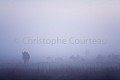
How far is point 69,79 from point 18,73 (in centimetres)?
116

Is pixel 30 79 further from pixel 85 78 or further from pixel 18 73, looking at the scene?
pixel 85 78

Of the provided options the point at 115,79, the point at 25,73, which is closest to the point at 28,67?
the point at 25,73

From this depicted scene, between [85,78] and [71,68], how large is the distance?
15.3 inches

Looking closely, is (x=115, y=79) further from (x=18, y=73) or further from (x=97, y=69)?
(x=18, y=73)

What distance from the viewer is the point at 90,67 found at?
26.2 feet

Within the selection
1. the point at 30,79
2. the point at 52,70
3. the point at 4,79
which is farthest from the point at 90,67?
the point at 4,79

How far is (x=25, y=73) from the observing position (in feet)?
26.0

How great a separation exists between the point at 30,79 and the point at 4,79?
582mm

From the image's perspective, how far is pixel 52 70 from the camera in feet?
26.1

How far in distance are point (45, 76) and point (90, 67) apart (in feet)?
3.44

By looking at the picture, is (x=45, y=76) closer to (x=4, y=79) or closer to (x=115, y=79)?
(x=4, y=79)

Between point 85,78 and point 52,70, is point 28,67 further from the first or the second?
point 85,78

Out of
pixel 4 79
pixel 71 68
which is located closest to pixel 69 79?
pixel 71 68

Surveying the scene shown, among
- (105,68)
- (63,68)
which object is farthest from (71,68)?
(105,68)
